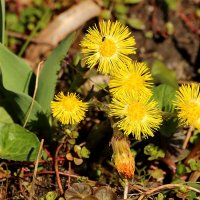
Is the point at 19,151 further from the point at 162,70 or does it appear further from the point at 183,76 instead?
the point at 183,76

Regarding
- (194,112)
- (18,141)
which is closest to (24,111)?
(18,141)

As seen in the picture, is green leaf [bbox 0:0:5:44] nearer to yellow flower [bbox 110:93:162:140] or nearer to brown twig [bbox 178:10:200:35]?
yellow flower [bbox 110:93:162:140]

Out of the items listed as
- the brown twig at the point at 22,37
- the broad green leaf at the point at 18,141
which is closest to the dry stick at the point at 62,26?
the brown twig at the point at 22,37

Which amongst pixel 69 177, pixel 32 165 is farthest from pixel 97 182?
pixel 32 165

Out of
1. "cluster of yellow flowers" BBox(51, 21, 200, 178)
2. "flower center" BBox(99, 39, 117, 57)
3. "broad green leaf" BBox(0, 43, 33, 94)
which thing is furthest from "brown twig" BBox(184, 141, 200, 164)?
"broad green leaf" BBox(0, 43, 33, 94)

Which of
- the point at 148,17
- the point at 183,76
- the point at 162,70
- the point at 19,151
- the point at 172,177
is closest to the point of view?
the point at 19,151
